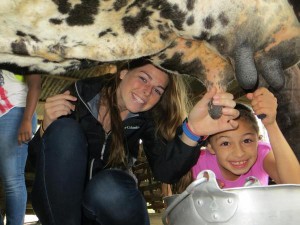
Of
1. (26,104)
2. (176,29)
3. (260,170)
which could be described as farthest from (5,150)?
(176,29)

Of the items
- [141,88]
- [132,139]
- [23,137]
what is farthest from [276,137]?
[23,137]

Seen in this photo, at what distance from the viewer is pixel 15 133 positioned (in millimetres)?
2109

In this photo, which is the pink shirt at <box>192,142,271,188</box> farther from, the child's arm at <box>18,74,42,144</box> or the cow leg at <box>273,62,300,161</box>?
the child's arm at <box>18,74,42,144</box>

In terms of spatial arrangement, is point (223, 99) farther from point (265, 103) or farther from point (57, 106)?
Answer: point (57, 106)

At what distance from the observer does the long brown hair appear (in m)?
1.67

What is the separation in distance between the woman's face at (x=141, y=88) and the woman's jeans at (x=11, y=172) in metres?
0.64

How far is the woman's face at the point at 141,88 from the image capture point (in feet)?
5.46

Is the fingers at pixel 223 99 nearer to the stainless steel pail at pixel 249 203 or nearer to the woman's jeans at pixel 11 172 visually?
the stainless steel pail at pixel 249 203

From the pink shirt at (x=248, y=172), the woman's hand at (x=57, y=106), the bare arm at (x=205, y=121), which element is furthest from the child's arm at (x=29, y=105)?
the bare arm at (x=205, y=121)

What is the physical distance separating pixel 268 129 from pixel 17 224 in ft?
3.98

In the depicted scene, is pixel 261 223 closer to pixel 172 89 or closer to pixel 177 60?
pixel 177 60

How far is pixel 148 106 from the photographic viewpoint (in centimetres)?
171

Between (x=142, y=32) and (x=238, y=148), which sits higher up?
(x=142, y=32)

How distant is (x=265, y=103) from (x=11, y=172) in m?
1.25
